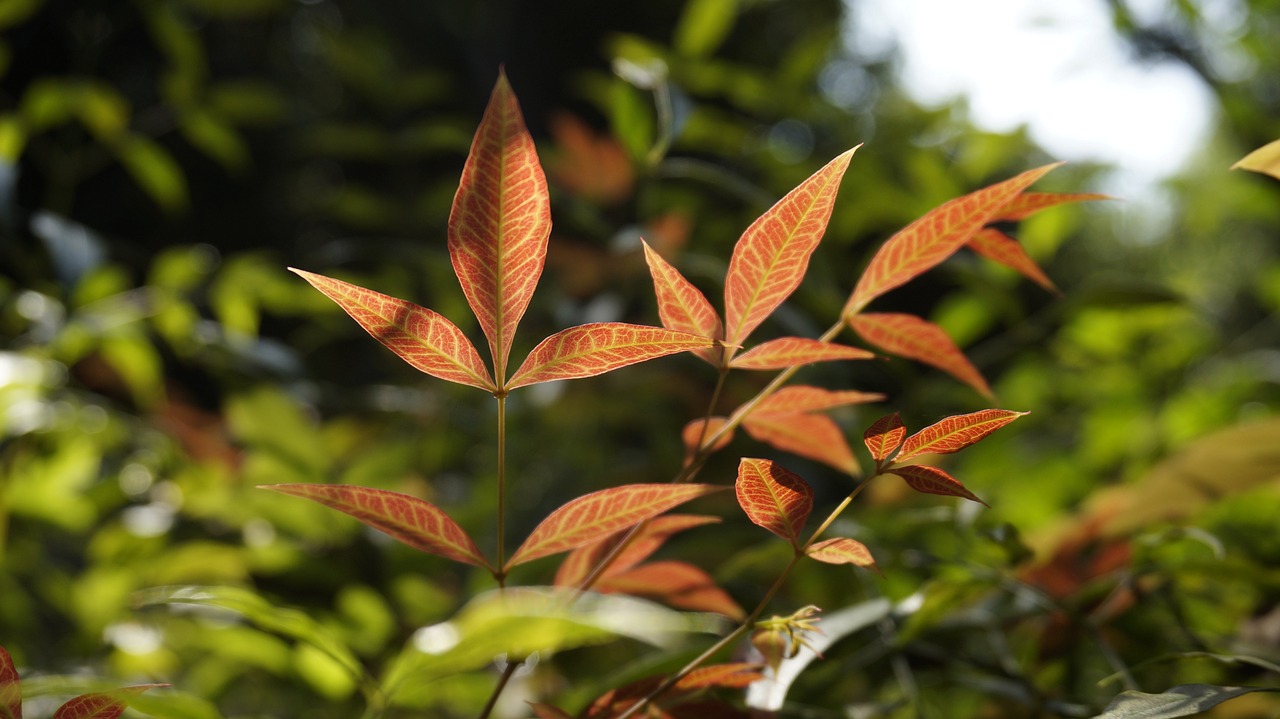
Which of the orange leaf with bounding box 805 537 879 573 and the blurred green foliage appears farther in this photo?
the blurred green foliage

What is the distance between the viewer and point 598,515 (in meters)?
0.24

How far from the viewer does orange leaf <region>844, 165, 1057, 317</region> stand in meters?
0.26

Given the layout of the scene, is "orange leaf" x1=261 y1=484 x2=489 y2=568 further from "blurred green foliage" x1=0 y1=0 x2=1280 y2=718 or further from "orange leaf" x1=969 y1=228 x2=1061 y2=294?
"orange leaf" x1=969 y1=228 x2=1061 y2=294

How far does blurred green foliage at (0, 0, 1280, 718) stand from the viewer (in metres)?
0.42

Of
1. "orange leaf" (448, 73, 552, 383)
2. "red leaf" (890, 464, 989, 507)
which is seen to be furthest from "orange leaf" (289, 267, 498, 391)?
"red leaf" (890, 464, 989, 507)

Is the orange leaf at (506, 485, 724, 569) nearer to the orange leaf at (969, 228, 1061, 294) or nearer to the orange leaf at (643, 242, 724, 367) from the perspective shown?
the orange leaf at (643, 242, 724, 367)

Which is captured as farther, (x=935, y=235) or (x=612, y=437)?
(x=612, y=437)

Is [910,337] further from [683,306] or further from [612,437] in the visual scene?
[612,437]

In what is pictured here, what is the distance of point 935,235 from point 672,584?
154 mm

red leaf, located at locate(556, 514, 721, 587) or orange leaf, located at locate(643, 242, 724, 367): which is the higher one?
orange leaf, located at locate(643, 242, 724, 367)

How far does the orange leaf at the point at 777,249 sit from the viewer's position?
0.23 metres

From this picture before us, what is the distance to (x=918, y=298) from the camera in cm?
183

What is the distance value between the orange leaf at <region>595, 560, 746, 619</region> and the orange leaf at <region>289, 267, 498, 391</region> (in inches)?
4.2

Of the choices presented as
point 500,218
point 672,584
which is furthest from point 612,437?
point 500,218
